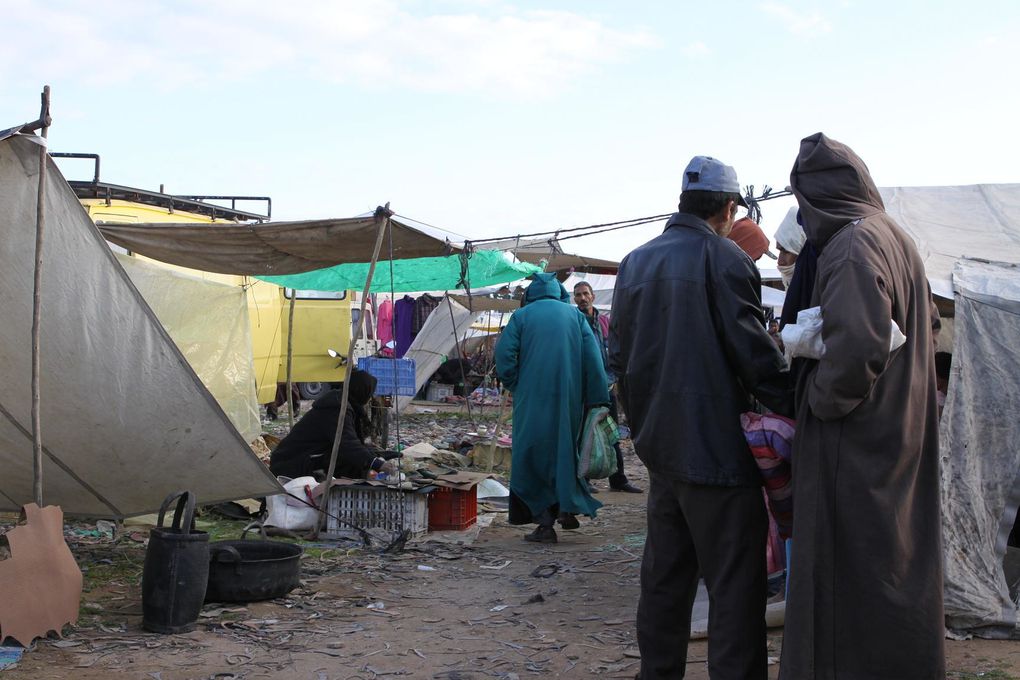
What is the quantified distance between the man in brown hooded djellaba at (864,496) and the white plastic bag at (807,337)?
43 mm

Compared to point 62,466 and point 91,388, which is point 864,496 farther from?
point 62,466

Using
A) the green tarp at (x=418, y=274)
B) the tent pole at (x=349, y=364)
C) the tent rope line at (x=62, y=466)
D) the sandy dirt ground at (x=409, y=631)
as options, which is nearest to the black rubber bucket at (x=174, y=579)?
the sandy dirt ground at (x=409, y=631)

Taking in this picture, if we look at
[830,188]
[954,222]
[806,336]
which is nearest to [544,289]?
[954,222]

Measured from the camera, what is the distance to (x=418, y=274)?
991 centimetres

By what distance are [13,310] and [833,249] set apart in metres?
4.12

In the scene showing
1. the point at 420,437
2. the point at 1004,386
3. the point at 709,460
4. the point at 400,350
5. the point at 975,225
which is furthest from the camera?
the point at 400,350

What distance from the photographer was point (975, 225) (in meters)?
5.84

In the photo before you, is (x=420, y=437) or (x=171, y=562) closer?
(x=171, y=562)

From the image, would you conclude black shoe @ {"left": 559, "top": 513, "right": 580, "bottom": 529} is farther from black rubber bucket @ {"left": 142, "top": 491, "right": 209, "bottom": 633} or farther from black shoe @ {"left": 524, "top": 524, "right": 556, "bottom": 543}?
black rubber bucket @ {"left": 142, "top": 491, "right": 209, "bottom": 633}

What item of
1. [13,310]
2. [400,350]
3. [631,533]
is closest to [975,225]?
[631,533]

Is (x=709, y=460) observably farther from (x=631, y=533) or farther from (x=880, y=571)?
(x=631, y=533)

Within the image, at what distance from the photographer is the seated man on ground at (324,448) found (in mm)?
7184

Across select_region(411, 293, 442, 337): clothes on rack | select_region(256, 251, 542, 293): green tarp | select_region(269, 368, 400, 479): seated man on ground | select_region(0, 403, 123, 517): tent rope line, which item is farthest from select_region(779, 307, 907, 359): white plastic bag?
select_region(411, 293, 442, 337): clothes on rack

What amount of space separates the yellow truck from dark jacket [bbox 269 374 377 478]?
7.40 feet
